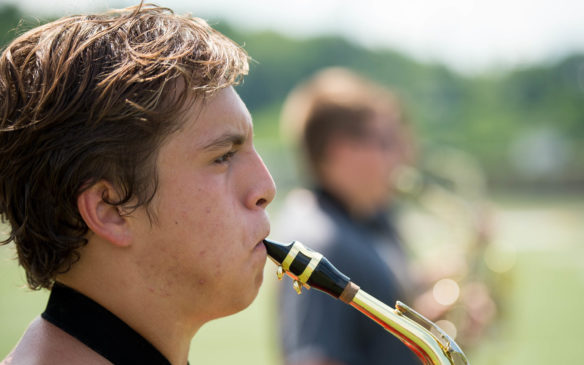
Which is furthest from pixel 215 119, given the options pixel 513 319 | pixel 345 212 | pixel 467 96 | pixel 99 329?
pixel 467 96

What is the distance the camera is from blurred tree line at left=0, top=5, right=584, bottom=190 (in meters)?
43.7

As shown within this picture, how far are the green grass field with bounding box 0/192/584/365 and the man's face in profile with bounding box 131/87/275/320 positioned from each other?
2597mm

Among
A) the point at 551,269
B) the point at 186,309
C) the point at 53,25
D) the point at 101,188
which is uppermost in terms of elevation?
the point at 53,25

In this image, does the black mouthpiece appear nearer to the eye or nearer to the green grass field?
the eye

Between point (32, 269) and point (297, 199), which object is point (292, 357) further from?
point (32, 269)

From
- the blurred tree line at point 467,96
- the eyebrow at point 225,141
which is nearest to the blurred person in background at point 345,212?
the eyebrow at point 225,141

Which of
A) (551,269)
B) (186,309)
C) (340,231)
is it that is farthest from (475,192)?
(551,269)

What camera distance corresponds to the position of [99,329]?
167cm

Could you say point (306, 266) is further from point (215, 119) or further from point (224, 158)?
point (215, 119)

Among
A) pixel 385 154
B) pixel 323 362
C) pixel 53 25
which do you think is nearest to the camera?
pixel 53 25

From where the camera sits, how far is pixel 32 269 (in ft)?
5.95

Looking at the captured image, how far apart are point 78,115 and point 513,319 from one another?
9.54 metres

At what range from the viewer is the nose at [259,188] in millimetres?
1756

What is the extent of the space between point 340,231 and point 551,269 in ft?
45.0
